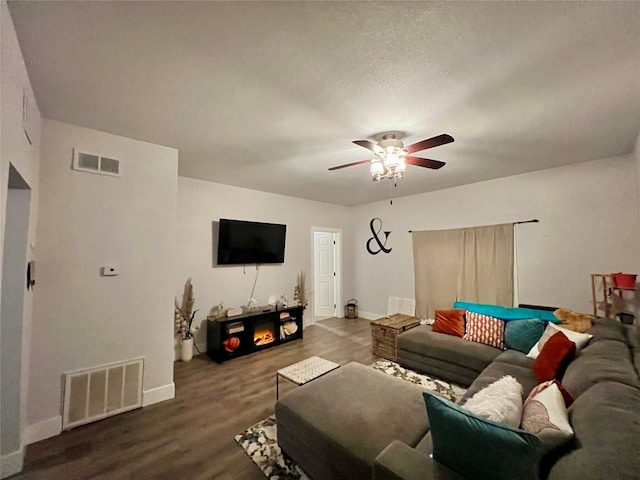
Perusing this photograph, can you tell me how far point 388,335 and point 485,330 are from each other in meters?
1.20

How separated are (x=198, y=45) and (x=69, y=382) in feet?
9.33

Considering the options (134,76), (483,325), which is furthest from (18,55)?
(483,325)

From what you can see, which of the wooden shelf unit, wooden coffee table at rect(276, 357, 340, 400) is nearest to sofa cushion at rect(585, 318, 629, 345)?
the wooden shelf unit

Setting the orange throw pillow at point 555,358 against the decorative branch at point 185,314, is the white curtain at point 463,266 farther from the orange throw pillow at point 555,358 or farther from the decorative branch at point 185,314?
the decorative branch at point 185,314

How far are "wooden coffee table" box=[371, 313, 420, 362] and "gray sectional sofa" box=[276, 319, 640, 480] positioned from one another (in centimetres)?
109

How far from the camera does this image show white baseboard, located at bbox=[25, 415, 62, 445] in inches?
81.6

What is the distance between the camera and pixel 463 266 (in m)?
4.52

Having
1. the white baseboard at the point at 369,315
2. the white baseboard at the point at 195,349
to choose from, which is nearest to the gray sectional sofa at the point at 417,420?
the white baseboard at the point at 195,349

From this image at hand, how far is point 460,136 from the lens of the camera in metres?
2.62

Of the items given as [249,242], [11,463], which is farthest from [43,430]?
[249,242]

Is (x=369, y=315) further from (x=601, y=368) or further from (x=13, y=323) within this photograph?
(x=13, y=323)

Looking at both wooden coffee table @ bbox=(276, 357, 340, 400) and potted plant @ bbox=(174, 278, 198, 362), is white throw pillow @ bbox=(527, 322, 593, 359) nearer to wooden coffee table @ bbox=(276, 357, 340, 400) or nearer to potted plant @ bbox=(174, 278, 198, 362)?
wooden coffee table @ bbox=(276, 357, 340, 400)

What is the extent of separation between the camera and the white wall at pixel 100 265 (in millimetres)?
2203

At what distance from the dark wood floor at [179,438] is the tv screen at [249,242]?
170cm
